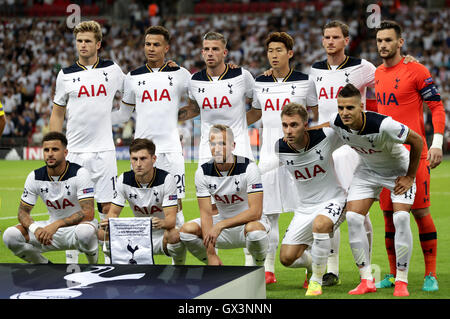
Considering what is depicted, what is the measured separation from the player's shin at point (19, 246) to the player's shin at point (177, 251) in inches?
49.6

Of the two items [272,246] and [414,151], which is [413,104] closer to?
[414,151]

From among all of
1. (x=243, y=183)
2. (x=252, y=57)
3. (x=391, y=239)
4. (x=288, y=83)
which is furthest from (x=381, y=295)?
(x=252, y=57)

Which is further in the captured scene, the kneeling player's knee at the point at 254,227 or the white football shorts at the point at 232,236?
the white football shorts at the point at 232,236

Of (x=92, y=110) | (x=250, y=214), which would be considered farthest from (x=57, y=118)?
(x=250, y=214)

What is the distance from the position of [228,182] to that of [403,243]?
63.0 inches

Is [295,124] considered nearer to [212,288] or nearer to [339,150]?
[339,150]

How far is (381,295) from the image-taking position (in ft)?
19.1

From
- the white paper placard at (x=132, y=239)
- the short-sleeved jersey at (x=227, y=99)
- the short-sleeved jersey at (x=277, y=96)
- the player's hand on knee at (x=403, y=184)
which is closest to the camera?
the player's hand on knee at (x=403, y=184)

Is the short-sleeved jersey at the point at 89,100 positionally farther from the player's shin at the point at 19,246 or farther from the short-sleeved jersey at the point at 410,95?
the short-sleeved jersey at the point at 410,95

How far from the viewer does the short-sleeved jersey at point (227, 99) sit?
22.7 feet

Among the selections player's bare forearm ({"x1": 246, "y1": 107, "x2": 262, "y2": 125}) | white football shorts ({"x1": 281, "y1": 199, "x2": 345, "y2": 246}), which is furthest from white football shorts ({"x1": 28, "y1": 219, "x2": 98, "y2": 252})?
player's bare forearm ({"x1": 246, "y1": 107, "x2": 262, "y2": 125})

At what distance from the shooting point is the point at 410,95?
6160 millimetres

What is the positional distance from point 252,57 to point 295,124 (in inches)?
814

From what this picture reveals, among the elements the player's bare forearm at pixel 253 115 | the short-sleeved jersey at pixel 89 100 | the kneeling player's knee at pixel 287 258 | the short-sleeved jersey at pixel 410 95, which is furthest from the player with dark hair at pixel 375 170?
the short-sleeved jersey at pixel 89 100
